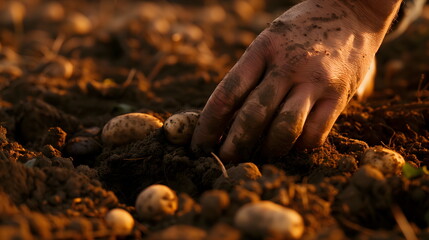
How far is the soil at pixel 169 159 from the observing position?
189cm

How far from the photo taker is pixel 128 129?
2.89 meters

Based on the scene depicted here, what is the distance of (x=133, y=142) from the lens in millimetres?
2906

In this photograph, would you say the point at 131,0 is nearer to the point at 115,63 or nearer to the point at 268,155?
the point at 115,63

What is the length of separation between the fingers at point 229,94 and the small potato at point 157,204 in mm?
535

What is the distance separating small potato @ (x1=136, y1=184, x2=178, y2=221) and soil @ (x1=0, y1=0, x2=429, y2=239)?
0.04 m

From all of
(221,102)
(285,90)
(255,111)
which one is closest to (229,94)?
(221,102)

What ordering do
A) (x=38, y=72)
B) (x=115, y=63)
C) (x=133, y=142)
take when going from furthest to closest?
(x=115, y=63) < (x=38, y=72) < (x=133, y=142)

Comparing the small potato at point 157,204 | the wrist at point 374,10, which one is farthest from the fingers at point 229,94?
the wrist at point 374,10

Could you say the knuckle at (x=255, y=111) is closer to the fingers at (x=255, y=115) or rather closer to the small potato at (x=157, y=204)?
the fingers at (x=255, y=115)

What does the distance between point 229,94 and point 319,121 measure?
0.50 meters

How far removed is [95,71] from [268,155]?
3561 millimetres

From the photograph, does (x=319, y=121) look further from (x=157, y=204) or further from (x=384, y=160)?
(x=157, y=204)

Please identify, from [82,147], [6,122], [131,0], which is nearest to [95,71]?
[6,122]

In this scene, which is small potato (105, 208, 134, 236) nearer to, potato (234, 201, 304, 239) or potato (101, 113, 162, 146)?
potato (234, 201, 304, 239)
